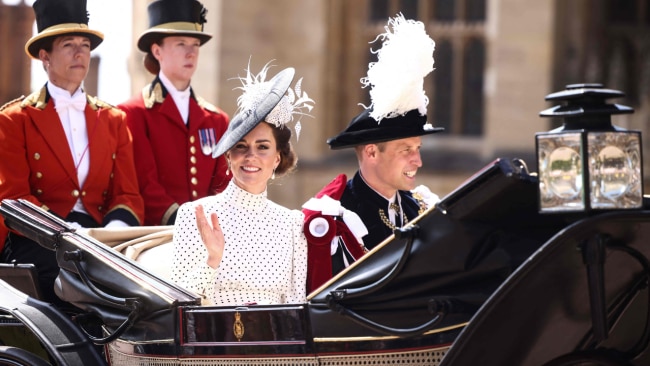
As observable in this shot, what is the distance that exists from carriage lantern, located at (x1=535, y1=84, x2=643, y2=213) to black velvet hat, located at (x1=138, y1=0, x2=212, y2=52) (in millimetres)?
3015

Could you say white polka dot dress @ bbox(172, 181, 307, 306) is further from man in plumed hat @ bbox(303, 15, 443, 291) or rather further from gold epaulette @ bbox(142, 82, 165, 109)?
gold epaulette @ bbox(142, 82, 165, 109)

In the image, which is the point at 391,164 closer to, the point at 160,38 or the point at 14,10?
the point at 160,38

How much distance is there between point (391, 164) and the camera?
18.5 feet

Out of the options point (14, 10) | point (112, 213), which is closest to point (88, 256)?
point (112, 213)

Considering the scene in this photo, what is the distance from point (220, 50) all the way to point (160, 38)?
26.3ft

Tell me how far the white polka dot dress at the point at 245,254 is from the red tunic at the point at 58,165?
980 millimetres

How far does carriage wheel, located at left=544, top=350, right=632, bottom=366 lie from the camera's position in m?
4.31

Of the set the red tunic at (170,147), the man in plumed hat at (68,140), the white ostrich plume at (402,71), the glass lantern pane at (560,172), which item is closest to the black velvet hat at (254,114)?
the white ostrich plume at (402,71)

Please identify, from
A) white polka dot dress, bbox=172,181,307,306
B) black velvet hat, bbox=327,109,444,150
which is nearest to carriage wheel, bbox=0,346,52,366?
white polka dot dress, bbox=172,181,307,306

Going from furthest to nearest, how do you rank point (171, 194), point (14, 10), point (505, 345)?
point (14, 10) < point (171, 194) < point (505, 345)

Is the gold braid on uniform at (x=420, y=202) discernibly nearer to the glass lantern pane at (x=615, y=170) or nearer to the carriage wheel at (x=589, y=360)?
the carriage wheel at (x=589, y=360)

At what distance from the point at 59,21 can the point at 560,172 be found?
2.87m

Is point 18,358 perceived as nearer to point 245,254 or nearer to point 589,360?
point 245,254

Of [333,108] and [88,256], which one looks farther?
[333,108]
